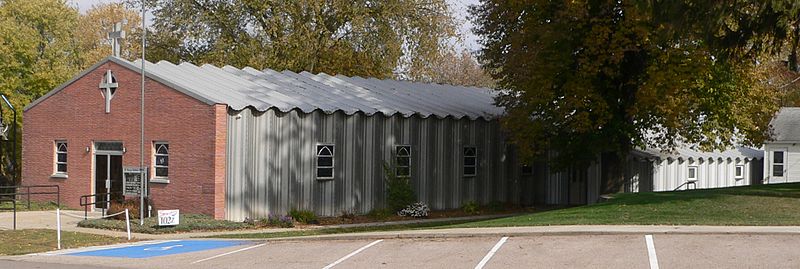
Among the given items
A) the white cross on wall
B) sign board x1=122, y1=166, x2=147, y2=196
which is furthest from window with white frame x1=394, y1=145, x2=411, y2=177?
the white cross on wall

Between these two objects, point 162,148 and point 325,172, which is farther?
point 325,172

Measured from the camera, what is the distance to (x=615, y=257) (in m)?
16.1

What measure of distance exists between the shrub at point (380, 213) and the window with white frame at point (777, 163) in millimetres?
24511

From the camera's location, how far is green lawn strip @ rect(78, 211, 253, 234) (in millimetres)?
25734

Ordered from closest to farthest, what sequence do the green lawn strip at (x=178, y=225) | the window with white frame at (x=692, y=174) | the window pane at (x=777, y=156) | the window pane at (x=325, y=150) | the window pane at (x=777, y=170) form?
the green lawn strip at (x=178, y=225)
the window pane at (x=325, y=150)
the window with white frame at (x=692, y=174)
the window pane at (x=777, y=170)
the window pane at (x=777, y=156)

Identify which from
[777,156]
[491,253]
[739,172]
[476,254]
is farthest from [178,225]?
[739,172]

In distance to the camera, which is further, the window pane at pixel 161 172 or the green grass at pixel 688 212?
the window pane at pixel 161 172

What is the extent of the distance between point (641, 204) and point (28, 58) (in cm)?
3237

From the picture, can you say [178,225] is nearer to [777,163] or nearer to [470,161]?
[470,161]

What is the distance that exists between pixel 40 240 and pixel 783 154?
3693 cm

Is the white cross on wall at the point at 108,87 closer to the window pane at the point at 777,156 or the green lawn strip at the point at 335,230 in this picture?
the green lawn strip at the point at 335,230

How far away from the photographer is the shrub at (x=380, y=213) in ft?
103

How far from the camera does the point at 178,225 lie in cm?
2608

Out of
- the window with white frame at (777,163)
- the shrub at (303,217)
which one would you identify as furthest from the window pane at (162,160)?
the window with white frame at (777,163)
